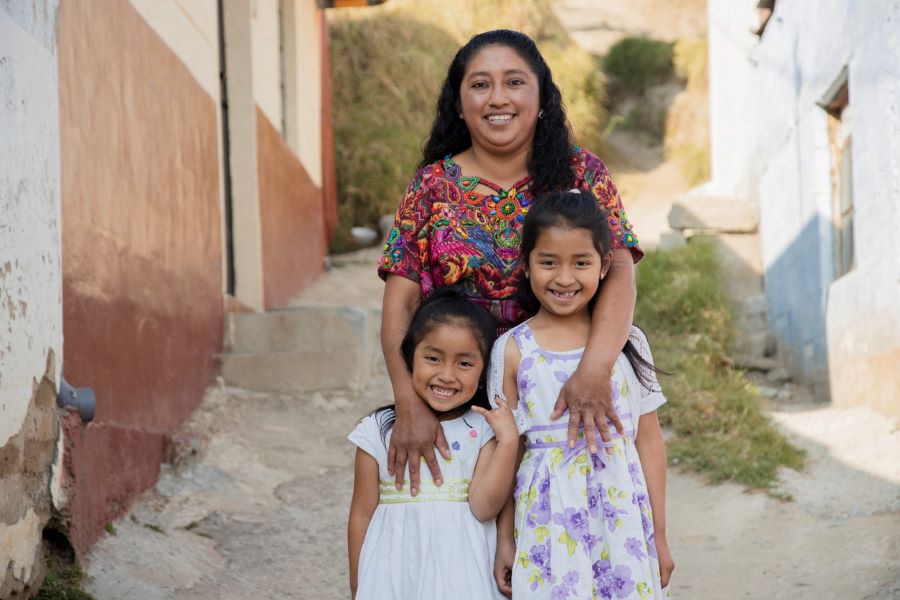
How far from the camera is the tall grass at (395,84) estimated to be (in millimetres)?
12258

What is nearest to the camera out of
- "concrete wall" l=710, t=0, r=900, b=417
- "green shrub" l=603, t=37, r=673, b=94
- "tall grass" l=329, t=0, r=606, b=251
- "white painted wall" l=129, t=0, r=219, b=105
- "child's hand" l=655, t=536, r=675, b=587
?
"child's hand" l=655, t=536, r=675, b=587

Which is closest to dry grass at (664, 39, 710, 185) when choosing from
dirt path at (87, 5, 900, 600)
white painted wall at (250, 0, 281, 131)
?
white painted wall at (250, 0, 281, 131)

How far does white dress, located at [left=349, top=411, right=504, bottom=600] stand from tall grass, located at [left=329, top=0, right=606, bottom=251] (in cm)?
934

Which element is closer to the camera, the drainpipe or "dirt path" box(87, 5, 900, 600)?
the drainpipe

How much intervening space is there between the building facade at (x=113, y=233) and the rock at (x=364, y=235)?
446 cm

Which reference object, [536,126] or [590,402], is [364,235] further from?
[590,402]

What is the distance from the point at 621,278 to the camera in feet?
7.42

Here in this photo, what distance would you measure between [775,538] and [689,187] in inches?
373

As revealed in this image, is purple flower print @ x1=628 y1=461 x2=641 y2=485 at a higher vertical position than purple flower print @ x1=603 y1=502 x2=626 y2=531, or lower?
higher

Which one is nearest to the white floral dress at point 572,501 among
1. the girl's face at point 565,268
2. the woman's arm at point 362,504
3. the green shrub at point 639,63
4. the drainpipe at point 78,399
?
the girl's face at point 565,268

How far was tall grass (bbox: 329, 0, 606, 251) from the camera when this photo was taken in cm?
1226

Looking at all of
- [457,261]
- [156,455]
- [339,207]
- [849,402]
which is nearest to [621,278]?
[457,261]

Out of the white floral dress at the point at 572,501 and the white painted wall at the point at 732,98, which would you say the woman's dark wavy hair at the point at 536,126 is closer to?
the white floral dress at the point at 572,501

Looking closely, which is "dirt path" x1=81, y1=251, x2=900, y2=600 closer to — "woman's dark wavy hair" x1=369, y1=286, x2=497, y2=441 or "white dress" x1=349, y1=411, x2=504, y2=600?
"white dress" x1=349, y1=411, x2=504, y2=600
